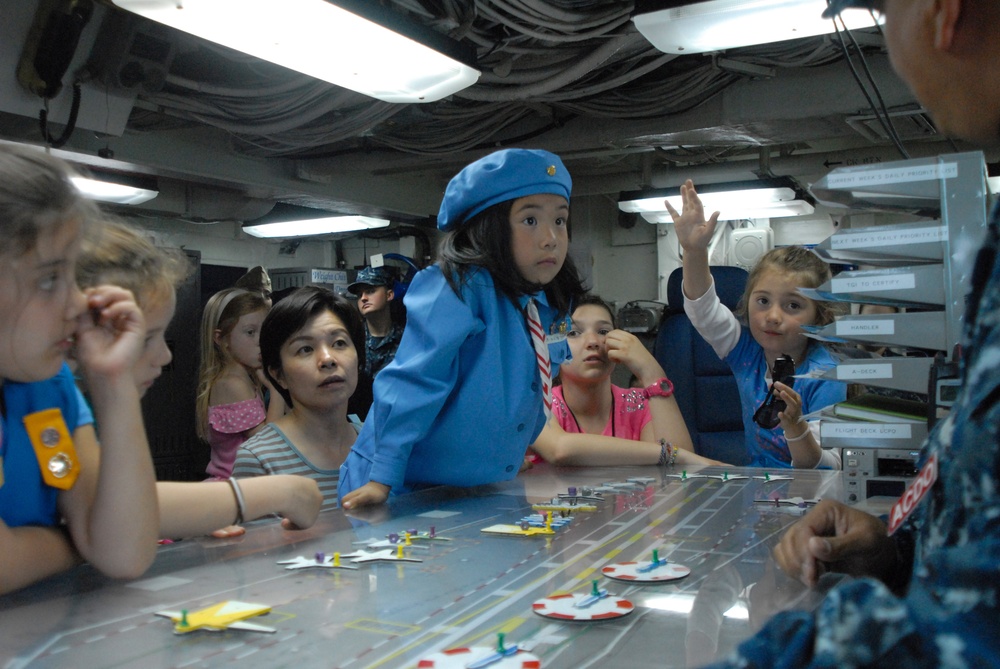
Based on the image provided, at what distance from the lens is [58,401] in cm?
102

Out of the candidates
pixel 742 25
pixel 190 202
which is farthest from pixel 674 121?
pixel 190 202

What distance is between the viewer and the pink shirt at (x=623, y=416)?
2572mm

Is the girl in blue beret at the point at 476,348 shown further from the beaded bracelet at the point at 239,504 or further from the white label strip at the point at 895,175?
the white label strip at the point at 895,175

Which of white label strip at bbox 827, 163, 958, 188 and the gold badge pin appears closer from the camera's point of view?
the gold badge pin

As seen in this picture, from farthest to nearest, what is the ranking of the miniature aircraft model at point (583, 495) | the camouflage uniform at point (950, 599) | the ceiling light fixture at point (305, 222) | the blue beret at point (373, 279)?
the ceiling light fixture at point (305, 222), the blue beret at point (373, 279), the miniature aircraft model at point (583, 495), the camouflage uniform at point (950, 599)

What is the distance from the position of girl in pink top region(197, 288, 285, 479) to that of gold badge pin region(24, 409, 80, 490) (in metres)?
2.15

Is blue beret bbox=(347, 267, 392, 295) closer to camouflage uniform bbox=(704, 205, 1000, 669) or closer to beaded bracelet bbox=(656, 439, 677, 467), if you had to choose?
beaded bracelet bbox=(656, 439, 677, 467)

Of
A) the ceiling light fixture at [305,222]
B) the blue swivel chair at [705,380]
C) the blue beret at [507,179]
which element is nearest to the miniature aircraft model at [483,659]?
the blue beret at [507,179]

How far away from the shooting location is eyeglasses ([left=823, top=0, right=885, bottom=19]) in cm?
55

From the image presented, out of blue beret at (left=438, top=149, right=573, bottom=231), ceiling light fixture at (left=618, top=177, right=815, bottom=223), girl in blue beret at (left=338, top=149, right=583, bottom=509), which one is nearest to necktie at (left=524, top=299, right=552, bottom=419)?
girl in blue beret at (left=338, top=149, right=583, bottom=509)

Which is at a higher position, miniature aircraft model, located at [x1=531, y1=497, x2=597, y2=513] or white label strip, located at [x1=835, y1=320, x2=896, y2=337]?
white label strip, located at [x1=835, y1=320, x2=896, y2=337]

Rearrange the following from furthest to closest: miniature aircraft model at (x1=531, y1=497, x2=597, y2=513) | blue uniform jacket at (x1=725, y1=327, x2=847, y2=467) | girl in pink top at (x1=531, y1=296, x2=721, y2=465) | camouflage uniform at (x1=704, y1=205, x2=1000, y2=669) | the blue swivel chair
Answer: the blue swivel chair < girl in pink top at (x1=531, y1=296, x2=721, y2=465) < blue uniform jacket at (x1=725, y1=327, x2=847, y2=467) < miniature aircraft model at (x1=531, y1=497, x2=597, y2=513) < camouflage uniform at (x1=704, y1=205, x2=1000, y2=669)

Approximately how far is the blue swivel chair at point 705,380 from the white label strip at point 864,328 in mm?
2182

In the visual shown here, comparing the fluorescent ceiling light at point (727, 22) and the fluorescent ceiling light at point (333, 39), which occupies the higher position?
the fluorescent ceiling light at point (333, 39)
